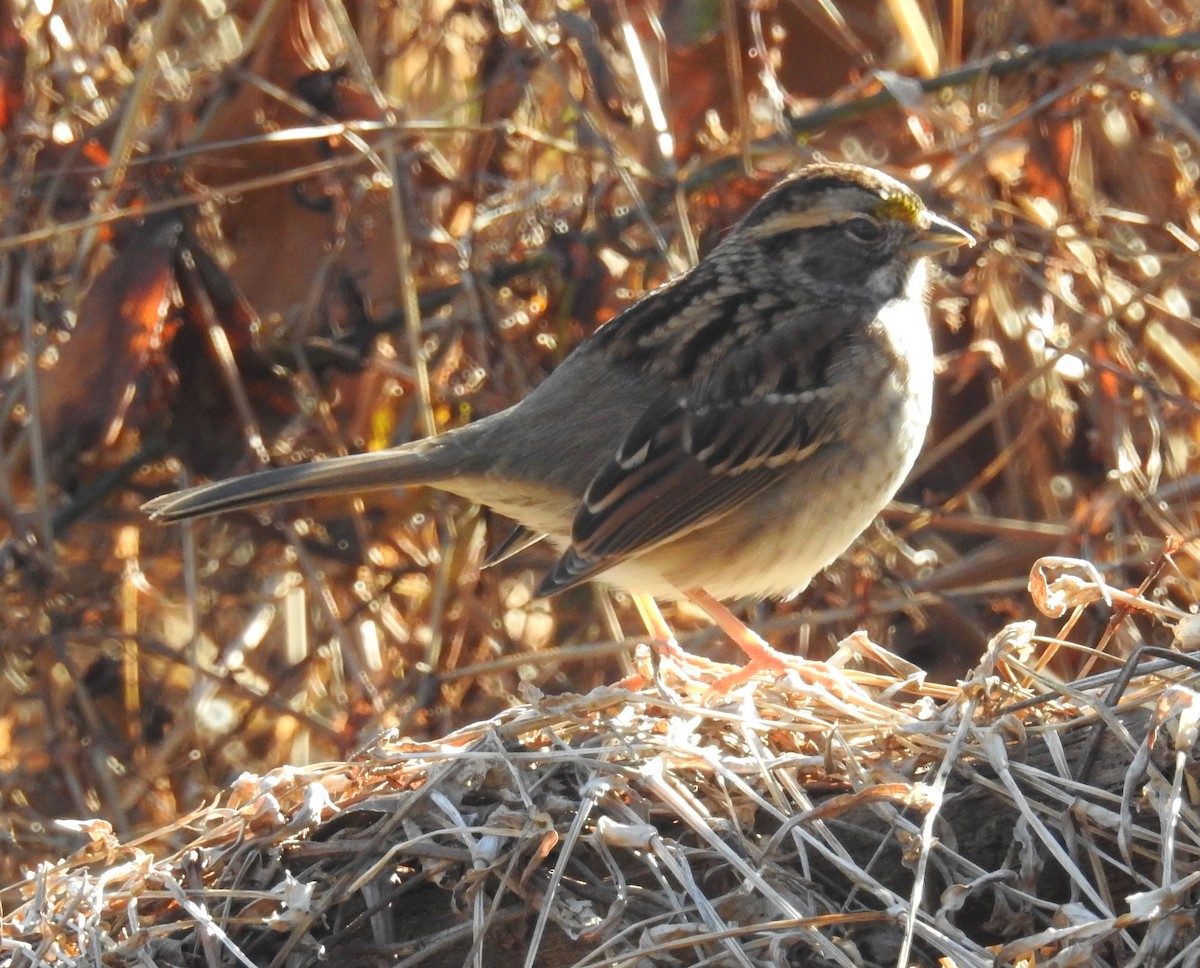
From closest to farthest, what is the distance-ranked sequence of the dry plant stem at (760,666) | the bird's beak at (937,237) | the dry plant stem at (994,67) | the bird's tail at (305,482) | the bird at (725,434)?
1. the dry plant stem at (760,666)
2. the bird's tail at (305,482)
3. the bird at (725,434)
4. the bird's beak at (937,237)
5. the dry plant stem at (994,67)

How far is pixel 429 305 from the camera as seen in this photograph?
11.7 feet

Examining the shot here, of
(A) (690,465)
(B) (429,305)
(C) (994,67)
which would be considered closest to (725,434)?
(A) (690,465)

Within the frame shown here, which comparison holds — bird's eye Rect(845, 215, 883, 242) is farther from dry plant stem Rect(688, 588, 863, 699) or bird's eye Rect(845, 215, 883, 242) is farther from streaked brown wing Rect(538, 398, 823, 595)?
dry plant stem Rect(688, 588, 863, 699)

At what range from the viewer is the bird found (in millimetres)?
2844

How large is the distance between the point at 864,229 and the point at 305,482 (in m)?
1.14

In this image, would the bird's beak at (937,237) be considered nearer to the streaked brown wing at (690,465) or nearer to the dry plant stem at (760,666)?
the streaked brown wing at (690,465)

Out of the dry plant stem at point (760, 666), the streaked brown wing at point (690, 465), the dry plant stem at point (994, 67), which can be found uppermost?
the dry plant stem at point (994, 67)

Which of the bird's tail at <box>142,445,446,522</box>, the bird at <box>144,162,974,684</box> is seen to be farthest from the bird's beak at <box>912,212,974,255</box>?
the bird's tail at <box>142,445,446,522</box>

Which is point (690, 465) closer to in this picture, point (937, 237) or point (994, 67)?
point (937, 237)

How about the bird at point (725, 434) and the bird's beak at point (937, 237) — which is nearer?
the bird at point (725, 434)

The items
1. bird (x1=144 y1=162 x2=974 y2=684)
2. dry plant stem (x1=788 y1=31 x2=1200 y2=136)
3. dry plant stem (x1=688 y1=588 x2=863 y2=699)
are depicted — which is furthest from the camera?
dry plant stem (x1=788 y1=31 x2=1200 y2=136)

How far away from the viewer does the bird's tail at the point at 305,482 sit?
2.74 m

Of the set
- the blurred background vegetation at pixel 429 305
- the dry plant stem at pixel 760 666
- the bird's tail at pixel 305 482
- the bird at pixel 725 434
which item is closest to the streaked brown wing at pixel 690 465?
the bird at pixel 725 434

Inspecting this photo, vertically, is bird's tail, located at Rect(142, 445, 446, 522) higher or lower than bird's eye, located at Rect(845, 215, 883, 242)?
lower
